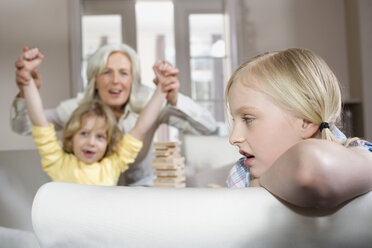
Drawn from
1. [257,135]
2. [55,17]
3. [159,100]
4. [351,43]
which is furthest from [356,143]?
[55,17]

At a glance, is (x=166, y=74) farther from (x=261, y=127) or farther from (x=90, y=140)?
(x=261, y=127)

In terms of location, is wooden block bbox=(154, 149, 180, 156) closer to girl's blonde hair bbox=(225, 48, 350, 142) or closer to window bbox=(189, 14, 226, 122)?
girl's blonde hair bbox=(225, 48, 350, 142)

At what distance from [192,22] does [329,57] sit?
1.57m

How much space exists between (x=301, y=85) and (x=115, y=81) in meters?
1.54

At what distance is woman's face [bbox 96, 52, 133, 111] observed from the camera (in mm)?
2270

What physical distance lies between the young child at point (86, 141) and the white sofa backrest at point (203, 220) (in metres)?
1.41

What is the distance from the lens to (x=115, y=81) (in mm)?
2240

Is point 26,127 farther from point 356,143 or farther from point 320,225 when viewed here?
point 320,225

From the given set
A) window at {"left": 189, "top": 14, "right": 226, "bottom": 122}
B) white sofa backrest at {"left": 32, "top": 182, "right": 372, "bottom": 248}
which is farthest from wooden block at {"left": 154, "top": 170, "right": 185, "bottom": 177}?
window at {"left": 189, "top": 14, "right": 226, "bottom": 122}

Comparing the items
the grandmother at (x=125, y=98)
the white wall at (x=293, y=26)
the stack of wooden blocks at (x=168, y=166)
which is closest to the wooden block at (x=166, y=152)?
the stack of wooden blocks at (x=168, y=166)

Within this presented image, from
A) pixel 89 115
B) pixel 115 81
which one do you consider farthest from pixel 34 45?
pixel 89 115

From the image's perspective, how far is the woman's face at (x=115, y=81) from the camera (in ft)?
7.45

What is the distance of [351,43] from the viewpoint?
4430 mm

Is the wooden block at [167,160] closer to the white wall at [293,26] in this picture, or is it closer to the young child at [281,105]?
the young child at [281,105]
